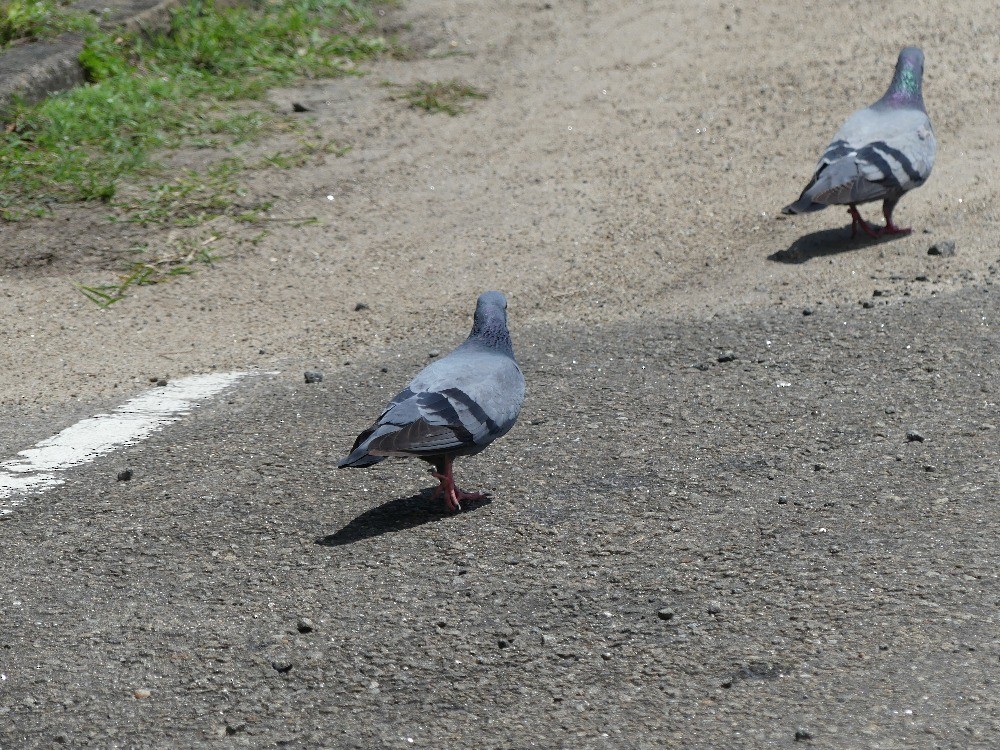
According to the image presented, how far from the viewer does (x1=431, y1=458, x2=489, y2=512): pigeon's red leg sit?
453 centimetres

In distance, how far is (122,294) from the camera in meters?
6.97

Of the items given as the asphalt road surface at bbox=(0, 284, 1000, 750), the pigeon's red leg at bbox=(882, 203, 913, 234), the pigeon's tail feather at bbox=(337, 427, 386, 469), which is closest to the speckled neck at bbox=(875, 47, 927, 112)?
the pigeon's red leg at bbox=(882, 203, 913, 234)

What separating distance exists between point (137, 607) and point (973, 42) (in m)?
7.51

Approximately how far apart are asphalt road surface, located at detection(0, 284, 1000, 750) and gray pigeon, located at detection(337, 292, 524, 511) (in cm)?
28

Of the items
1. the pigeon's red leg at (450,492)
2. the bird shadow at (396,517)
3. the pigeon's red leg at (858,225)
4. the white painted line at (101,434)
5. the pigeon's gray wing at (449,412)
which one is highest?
the pigeon's gray wing at (449,412)

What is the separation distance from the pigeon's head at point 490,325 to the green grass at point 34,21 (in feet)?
20.4

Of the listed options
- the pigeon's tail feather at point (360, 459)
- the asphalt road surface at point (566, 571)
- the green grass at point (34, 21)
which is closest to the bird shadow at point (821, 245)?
the asphalt road surface at point (566, 571)

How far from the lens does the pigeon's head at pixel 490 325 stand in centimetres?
479

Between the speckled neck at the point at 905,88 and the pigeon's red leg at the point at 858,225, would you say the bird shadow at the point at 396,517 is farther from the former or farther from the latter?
the speckled neck at the point at 905,88

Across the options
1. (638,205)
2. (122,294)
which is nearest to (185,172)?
(122,294)

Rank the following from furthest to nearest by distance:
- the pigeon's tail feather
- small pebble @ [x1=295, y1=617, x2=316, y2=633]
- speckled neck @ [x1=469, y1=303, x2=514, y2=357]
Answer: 1. speckled neck @ [x1=469, y1=303, x2=514, y2=357]
2. the pigeon's tail feather
3. small pebble @ [x1=295, y1=617, x2=316, y2=633]

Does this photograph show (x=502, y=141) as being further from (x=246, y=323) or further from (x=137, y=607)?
(x=137, y=607)

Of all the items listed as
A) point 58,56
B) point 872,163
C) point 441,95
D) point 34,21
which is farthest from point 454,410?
point 34,21

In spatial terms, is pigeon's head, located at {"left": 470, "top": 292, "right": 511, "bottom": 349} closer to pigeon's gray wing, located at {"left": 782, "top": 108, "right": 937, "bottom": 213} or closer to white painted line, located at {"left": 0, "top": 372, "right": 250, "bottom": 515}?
white painted line, located at {"left": 0, "top": 372, "right": 250, "bottom": 515}
